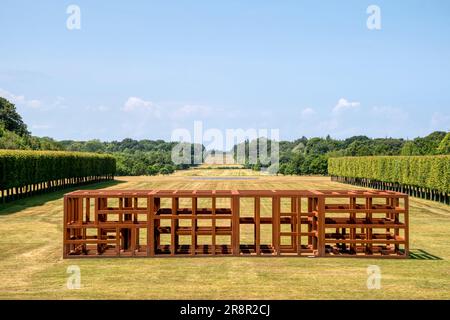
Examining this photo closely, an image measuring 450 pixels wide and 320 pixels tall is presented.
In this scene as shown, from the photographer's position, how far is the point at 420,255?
63.7 feet

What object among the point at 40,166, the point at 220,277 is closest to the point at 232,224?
the point at 220,277

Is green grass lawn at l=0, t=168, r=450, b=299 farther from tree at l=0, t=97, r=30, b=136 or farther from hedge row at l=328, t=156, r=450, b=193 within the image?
tree at l=0, t=97, r=30, b=136

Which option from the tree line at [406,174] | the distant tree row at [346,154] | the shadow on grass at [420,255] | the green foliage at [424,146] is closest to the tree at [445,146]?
the distant tree row at [346,154]

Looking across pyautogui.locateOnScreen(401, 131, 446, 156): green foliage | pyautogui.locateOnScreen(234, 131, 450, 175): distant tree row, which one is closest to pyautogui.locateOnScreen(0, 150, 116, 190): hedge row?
pyautogui.locateOnScreen(234, 131, 450, 175): distant tree row

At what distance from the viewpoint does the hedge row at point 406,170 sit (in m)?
47.2

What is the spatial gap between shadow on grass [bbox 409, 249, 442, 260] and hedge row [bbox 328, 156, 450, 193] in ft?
93.1

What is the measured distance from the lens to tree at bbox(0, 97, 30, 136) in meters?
116

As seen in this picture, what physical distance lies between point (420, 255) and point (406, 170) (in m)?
39.3

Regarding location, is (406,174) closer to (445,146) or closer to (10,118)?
(445,146)

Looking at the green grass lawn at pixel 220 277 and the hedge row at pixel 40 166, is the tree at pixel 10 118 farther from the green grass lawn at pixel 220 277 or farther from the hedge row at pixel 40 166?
the green grass lawn at pixel 220 277

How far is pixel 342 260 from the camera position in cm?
1775

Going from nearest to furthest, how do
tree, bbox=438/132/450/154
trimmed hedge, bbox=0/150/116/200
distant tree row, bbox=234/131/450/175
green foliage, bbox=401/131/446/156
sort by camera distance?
1. trimmed hedge, bbox=0/150/116/200
2. tree, bbox=438/132/450/154
3. distant tree row, bbox=234/131/450/175
4. green foliage, bbox=401/131/446/156
